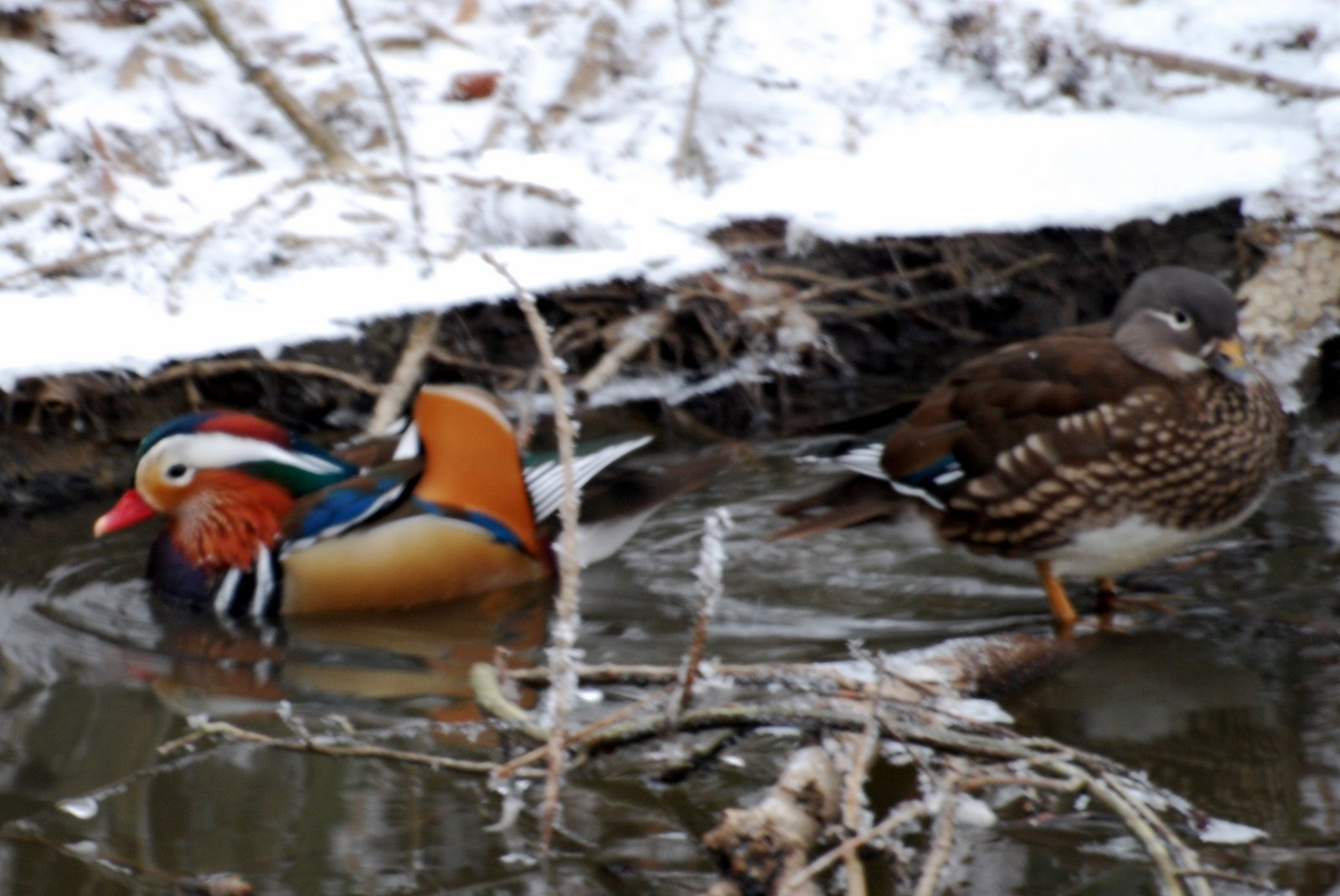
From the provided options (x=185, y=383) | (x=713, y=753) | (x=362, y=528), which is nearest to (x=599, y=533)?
(x=362, y=528)

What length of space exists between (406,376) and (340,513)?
26.8 inches

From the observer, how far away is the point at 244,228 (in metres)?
4.92

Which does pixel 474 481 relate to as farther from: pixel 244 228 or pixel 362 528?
pixel 244 228

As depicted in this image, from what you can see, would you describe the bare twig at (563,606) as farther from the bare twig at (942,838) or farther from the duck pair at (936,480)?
the duck pair at (936,480)

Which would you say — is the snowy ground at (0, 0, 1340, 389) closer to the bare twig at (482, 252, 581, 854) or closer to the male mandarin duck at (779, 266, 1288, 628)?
the male mandarin duck at (779, 266, 1288, 628)

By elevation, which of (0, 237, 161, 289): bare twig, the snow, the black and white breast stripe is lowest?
the black and white breast stripe

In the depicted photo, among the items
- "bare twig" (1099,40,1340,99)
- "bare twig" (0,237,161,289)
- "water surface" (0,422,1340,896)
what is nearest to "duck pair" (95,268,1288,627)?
"water surface" (0,422,1340,896)

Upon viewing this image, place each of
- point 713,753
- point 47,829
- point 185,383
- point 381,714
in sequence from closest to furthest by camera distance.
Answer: point 713,753 → point 47,829 → point 381,714 → point 185,383

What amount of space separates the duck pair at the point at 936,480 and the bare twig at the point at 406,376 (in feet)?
1.33

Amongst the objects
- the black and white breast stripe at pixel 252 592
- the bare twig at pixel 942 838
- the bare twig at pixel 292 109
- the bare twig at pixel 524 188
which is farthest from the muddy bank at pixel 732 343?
the bare twig at pixel 942 838

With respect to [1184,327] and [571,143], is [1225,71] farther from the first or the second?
[1184,327]

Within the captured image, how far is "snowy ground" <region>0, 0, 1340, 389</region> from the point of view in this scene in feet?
15.6

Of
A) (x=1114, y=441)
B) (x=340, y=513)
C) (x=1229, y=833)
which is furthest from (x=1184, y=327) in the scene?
(x=340, y=513)

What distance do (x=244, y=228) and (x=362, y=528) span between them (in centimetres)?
145
